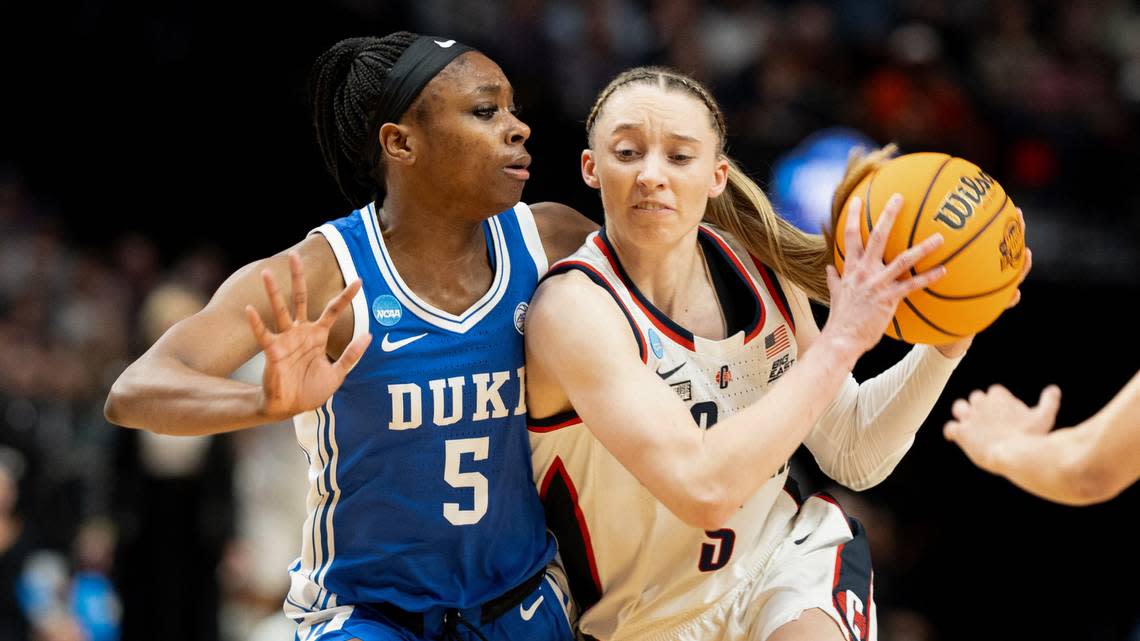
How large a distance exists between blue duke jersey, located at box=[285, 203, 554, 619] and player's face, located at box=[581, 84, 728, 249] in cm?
44

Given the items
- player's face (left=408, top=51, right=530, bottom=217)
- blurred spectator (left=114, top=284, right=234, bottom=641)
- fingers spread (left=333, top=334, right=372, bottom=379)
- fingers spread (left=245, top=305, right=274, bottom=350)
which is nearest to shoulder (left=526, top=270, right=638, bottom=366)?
player's face (left=408, top=51, right=530, bottom=217)

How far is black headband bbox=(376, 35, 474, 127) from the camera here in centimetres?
423

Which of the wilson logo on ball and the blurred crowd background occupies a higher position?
the wilson logo on ball

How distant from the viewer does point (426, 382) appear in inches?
161

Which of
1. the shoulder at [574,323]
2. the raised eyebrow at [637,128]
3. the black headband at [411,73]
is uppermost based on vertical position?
the black headband at [411,73]

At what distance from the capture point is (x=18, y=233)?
10828 millimetres

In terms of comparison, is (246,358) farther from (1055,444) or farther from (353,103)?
(1055,444)

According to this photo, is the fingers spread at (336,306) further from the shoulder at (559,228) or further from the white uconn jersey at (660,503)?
the shoulder at (559,228)

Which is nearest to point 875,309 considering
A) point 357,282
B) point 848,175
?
point 848,175

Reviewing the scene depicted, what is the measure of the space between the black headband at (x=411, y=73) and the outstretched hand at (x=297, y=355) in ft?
2.41

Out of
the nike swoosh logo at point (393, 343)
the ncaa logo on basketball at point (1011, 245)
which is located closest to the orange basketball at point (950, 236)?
the ncaa logo on basketball at point (1011, 245)

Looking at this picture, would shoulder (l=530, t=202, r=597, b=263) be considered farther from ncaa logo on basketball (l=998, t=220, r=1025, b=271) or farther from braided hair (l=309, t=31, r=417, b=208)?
ncaa logo on basketball (l=998, t=220, r=1025, b=271)

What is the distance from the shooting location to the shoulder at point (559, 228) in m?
4.45

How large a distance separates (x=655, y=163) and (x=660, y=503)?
3.11ft
